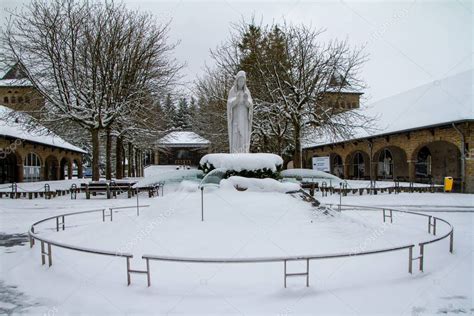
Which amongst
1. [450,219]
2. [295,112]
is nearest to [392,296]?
[450,219]

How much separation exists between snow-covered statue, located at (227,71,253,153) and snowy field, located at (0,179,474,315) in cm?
260

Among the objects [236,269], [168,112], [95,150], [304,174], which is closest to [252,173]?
[304,174]

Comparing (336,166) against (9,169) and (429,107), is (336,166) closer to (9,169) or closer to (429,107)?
(429,107)

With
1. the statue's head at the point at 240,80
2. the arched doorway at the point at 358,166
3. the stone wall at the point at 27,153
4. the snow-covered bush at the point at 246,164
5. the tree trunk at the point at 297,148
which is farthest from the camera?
the arched doorway at the point at 358,166

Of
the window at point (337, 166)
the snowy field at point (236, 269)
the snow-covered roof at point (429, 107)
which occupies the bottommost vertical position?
the snowy field at point (236, 269)

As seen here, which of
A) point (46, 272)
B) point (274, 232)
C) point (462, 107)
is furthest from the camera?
point (462, 107)

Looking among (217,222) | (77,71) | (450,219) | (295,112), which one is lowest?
(450,219)

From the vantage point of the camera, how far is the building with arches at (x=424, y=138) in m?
21.7

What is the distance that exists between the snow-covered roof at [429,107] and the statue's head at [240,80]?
15.4m

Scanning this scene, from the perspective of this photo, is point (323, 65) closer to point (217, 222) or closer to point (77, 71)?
point (77, 71)

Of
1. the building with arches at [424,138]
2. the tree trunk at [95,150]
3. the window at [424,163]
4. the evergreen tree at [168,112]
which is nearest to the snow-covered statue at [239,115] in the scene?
the tree trunk at [95,150]

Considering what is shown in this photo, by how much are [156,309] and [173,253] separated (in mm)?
1913

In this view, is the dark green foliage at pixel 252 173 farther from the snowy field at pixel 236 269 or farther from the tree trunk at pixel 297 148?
the tree trunk at pixel 297 148

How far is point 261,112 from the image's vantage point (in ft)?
80.6
